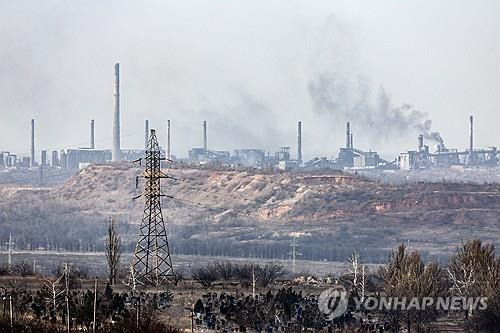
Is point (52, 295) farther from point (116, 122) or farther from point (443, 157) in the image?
point (443, 157)

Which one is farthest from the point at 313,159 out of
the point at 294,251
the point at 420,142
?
the point at 294,251

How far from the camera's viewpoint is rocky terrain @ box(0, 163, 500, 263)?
234 feet

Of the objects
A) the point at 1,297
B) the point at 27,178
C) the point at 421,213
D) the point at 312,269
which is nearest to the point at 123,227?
the point at 421,213

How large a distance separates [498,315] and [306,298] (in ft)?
21.2

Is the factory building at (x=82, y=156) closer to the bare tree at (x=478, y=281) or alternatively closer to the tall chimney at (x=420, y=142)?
the tall chimney at (x=420, y=142)

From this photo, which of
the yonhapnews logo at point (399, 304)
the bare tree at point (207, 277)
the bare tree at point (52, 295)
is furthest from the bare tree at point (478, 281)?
the bare tree at point (52, 295)

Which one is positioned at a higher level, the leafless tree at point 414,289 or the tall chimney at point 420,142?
the tall chimney at point 420,142

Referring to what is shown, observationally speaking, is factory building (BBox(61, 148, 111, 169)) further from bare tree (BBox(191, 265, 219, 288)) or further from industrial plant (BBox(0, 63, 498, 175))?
bare tree (BBox(191, 265, 219, 288))

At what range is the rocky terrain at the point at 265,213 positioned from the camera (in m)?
71.4

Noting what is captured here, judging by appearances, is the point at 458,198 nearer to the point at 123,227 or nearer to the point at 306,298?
the point at 123,227

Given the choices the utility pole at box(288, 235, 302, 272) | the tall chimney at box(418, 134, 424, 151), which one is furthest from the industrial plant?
the utility pole at box(288, 235, 302, 272)

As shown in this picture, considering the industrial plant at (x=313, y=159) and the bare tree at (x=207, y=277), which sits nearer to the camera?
the bare tree at (x=207, y=277)

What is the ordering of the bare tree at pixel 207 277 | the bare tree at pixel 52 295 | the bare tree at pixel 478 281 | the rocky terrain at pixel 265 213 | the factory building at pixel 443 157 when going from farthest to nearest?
the factory building at pixel 443 157 → the rocky terrain at pixel 265 213 → the bare tree at pixel 207 277 → the bare tree at pixel 52 295 → the bare tree at pixel 478 281

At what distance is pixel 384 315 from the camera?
30.4 m
